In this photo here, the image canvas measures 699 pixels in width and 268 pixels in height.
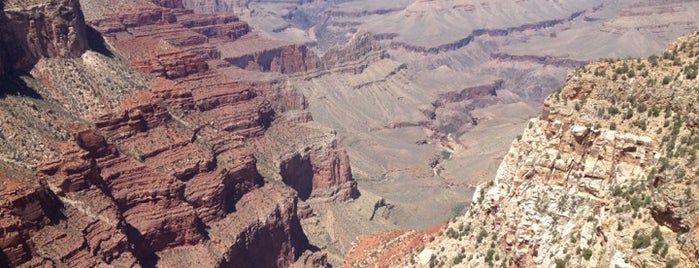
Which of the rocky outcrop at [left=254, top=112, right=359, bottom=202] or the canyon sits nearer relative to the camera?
the canyon

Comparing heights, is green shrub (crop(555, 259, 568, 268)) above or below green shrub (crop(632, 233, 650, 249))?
below

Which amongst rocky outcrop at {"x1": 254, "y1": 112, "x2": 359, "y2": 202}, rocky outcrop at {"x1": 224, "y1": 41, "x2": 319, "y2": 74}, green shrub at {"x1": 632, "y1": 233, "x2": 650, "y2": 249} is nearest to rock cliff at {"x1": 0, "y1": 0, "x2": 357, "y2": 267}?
rocky outcrop at {"x1": 254, "y1": 112, "x2": 359, "y2": 202}

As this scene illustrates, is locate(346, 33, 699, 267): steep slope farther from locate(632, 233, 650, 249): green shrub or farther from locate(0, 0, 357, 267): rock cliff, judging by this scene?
locate(0, 0, 357, 267): rock cliff

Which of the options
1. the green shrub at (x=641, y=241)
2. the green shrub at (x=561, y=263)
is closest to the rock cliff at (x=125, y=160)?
the green shrub at (x=561, y=263)

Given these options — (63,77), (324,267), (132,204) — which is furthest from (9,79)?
(324,267)

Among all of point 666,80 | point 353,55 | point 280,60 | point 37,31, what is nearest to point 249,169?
point 37,31

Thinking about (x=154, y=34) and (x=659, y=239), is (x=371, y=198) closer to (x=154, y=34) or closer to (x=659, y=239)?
(x=154, y=34)
